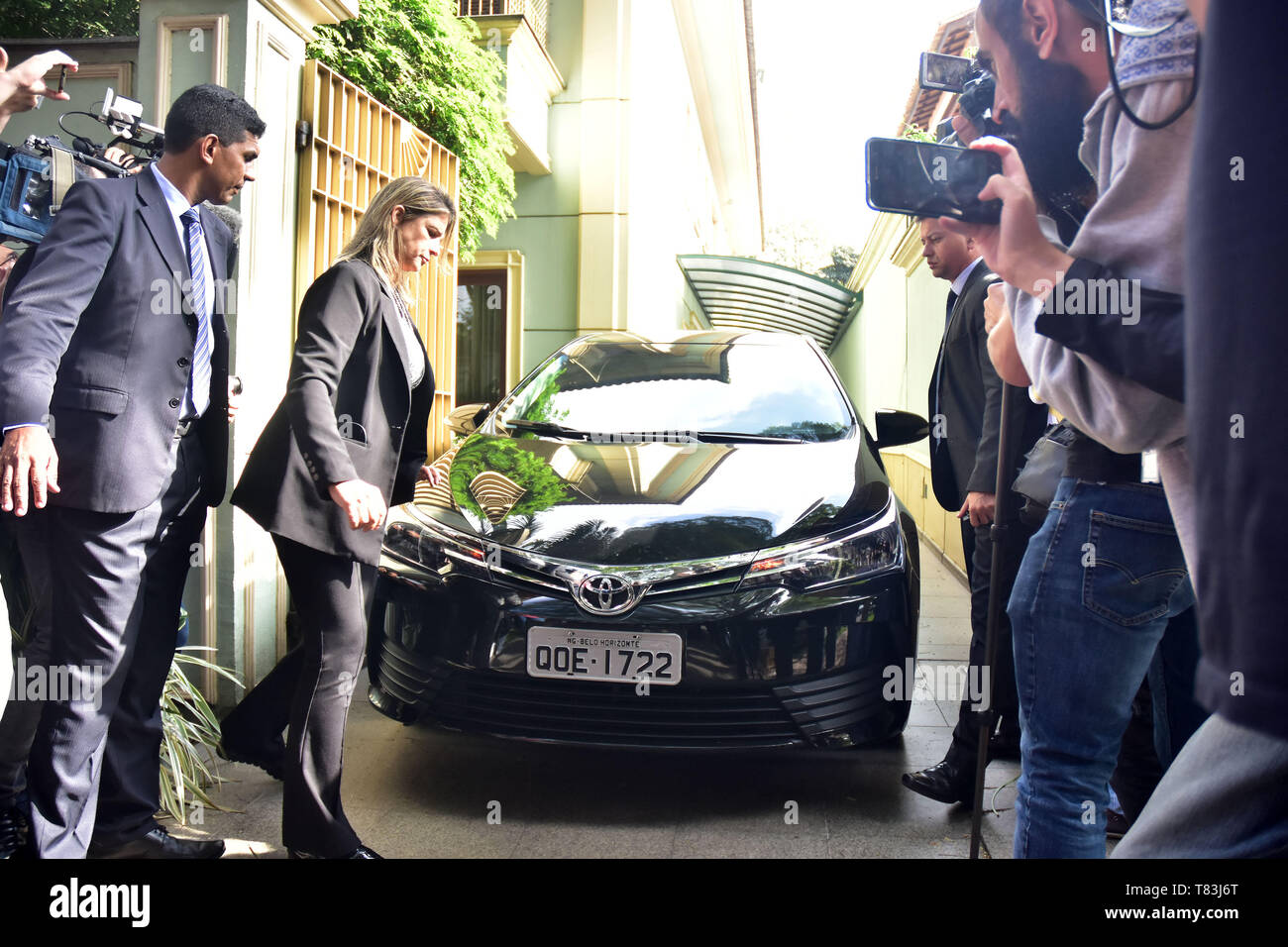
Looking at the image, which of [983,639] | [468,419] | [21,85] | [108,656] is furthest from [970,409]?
[21,85]

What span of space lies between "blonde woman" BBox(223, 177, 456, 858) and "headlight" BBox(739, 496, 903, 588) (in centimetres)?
105

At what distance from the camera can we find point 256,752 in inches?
118

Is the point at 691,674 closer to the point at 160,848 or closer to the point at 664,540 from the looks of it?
the point at 664,540

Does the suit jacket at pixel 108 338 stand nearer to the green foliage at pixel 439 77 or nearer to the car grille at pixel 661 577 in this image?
the car grille at pixel 661 577

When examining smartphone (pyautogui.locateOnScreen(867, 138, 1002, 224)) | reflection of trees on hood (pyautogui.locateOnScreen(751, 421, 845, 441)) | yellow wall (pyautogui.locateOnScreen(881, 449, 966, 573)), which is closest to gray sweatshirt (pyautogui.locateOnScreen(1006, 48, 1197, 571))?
smartphone (pyautogui.locateOnScreen(867, 138, 1002, 224))

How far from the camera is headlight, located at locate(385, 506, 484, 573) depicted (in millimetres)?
3041

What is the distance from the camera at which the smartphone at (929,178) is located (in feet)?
5.15

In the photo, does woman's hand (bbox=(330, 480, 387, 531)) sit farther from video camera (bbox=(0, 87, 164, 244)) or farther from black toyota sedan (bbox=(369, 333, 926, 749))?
A: video camera (bbox=(0, 87, 164, 244))

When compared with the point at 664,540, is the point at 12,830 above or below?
below

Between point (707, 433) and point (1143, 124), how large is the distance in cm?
265

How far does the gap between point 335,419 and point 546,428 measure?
1.48 metres

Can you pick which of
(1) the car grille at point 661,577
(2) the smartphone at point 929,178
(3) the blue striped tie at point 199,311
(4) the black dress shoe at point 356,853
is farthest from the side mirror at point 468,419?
(2) the smartphone at point 929,178
